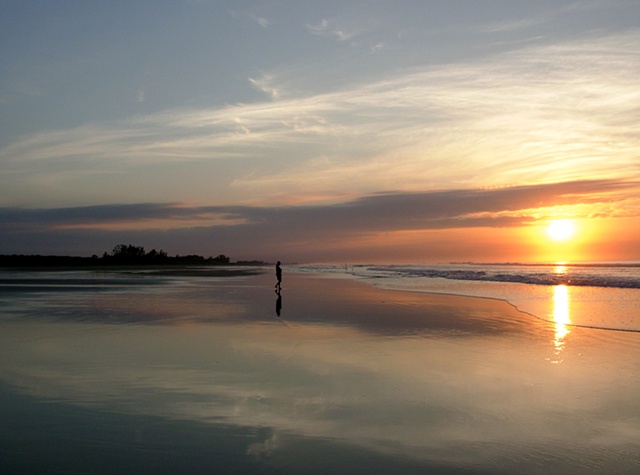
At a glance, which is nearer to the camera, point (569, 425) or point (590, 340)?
point (569, 425)

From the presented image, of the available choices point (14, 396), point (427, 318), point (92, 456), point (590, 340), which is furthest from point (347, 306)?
point (92, 456)

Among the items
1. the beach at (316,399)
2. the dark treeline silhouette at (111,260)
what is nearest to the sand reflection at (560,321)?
the beach at (316,399)

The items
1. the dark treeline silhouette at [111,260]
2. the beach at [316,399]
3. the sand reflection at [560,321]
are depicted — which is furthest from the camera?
the dark treeline silhouette at [111,260]

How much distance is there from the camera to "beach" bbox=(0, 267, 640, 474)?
6.02 meters

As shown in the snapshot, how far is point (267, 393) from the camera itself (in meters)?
Result: 8.66

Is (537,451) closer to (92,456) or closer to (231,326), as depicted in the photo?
(92,456)

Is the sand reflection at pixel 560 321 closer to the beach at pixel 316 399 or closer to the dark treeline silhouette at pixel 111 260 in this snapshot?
the beach at pixel 316 399

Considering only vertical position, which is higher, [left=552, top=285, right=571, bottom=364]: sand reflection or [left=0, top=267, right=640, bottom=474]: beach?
[left=552, top=285, right=571, bottom=364]: sand reflection

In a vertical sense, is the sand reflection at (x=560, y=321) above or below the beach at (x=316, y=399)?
above

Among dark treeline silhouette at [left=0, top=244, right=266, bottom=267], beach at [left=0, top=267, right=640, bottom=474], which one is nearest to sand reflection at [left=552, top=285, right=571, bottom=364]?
beach at [left=0, top=267, right=640, bottom=474]

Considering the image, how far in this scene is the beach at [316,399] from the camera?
6.02m

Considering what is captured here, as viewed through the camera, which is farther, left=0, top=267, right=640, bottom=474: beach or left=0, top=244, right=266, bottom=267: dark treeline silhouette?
left=0, top=244, right=266, bottom=267: dark treeline silhouette

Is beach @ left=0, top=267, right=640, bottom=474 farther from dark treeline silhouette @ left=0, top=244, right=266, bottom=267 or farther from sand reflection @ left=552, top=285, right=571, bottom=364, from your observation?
dark treeline silhouette @ left=0, top=244, right=266, bottom=267

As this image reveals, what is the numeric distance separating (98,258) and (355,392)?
112640 millimetres
